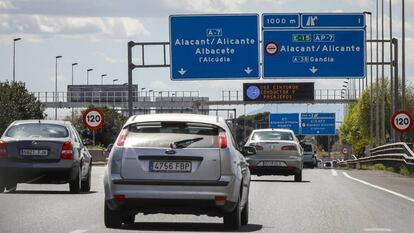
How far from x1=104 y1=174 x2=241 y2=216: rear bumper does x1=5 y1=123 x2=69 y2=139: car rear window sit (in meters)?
8.61

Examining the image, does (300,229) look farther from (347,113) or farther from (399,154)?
(347,113)

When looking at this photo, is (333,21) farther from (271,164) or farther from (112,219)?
(112,219)

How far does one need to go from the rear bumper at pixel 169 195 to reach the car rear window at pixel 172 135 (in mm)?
453

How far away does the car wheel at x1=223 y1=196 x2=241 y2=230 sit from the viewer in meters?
14.4

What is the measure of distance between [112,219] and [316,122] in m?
83.2

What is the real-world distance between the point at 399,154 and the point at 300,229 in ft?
91.7

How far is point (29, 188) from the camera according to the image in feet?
82.0

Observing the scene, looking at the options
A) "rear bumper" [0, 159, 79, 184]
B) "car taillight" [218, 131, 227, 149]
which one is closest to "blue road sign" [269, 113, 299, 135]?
"rear bumper" [0, 159, 79, 184]

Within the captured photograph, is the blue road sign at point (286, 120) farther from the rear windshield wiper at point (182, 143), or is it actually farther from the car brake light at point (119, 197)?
the car brake light at point (119, 197)

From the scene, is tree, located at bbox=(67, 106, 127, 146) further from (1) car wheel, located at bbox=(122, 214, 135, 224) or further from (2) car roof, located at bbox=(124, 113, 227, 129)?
(2) car roof, located at bbox=(124, 113, 227, 129)

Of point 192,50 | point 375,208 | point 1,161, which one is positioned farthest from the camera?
point 192,50

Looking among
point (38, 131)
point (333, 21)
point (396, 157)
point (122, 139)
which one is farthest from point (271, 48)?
point (122, 139)

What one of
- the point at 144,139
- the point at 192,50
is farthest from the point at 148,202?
the point at 192,50

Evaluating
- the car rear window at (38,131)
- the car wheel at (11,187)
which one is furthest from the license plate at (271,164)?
the car rear window at (38,131)
